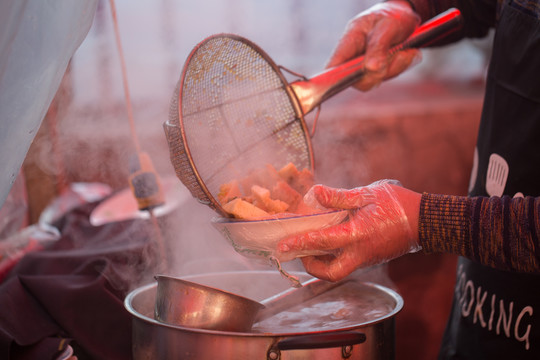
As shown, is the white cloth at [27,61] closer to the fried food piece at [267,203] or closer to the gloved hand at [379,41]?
the fried food piece at [267,203]

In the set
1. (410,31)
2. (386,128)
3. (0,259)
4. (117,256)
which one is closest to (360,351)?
(117,256)

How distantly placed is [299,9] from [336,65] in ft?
8.76

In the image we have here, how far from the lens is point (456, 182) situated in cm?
299

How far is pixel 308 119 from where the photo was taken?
305 cm

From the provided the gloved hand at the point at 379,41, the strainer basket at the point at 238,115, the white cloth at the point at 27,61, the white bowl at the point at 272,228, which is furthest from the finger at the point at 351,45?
the white cloth at the point at 27,61

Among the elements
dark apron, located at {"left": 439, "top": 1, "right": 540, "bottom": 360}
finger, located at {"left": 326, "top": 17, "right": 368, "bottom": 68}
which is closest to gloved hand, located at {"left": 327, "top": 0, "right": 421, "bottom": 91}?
finger, located at {"left": 326, "top": 17, "right": 368, "bottom": 68}

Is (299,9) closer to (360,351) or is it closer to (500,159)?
(500,159)

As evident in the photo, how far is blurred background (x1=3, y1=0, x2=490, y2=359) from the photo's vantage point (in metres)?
2.46

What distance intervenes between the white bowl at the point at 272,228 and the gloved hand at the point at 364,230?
15mm

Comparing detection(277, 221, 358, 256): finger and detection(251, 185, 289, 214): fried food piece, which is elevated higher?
detection(251, 185, 289, 214): fried food piece

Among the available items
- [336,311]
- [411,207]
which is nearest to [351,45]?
[411,207]

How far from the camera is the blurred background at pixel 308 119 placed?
8.08 ft

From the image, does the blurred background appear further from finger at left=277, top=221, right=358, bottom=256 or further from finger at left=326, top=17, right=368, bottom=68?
finger at left=277, top=221, right=358, bottom=256

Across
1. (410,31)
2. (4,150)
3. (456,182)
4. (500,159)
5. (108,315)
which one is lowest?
(456,182)
